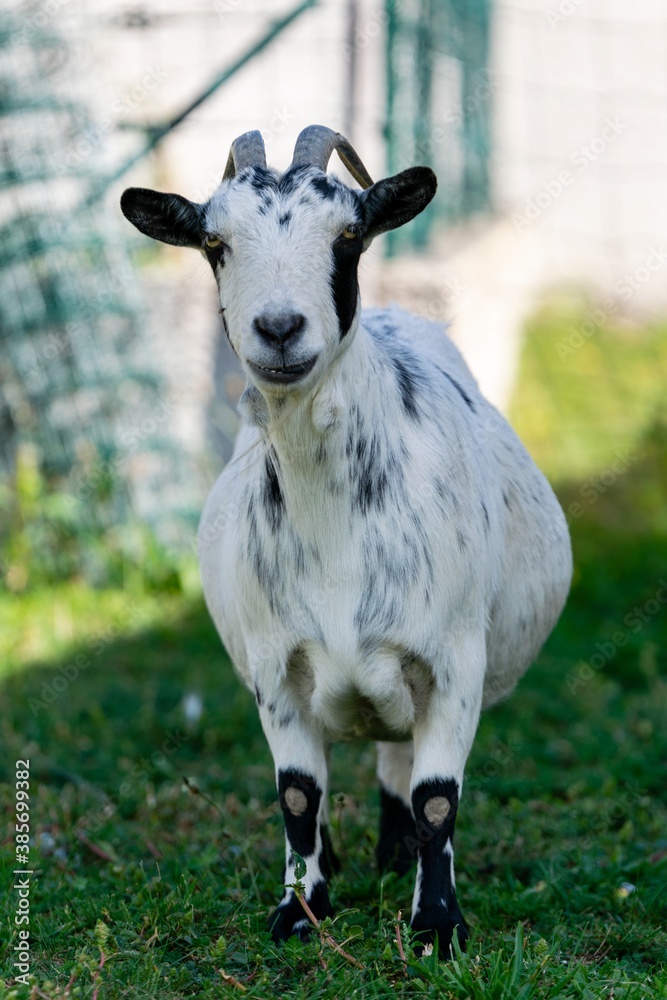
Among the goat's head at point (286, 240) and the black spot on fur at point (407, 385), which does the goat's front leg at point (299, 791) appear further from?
the goat's head at point (286, 240)

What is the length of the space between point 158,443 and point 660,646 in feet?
10.8

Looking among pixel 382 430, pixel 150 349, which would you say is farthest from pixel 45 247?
pixel 382 430

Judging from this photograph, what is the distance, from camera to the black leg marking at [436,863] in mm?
3566

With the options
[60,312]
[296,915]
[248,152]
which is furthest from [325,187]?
[60,312]

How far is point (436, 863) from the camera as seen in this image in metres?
3.62

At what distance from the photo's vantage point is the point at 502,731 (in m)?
5.91

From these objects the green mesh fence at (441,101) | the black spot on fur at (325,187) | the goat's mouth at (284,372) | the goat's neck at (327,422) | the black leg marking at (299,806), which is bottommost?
the black leg marking at (299,806)

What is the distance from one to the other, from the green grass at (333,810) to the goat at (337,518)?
0.98 ft

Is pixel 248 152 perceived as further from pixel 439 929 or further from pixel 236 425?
pixel 236 425

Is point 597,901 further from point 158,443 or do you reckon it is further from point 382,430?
point 158,443

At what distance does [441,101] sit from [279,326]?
23.4 ft

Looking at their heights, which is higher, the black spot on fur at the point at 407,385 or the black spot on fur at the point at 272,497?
the black spot on fur at the point at 407,385
